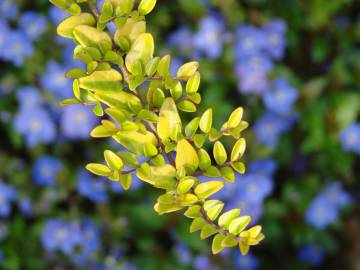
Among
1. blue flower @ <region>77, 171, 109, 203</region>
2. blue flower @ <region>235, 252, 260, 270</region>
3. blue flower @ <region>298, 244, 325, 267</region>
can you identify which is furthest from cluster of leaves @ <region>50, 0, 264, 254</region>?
blue flower @ <region>298, 244, 325, 267</region>

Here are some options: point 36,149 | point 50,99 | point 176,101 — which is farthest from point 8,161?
point 176,101

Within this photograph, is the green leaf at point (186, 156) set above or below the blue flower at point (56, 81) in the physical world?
above

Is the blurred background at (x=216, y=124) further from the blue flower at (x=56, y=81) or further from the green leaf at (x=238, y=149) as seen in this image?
the green leaf at (x=238, y=149)

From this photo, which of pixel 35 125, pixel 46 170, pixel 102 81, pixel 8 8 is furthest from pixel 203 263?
pixel 102 81

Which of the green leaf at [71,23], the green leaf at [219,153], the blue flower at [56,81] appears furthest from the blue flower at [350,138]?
the green leaf at [71,23]

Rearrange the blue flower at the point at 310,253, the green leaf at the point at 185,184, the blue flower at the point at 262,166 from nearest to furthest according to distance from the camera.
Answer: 1. the green leaf at the point at 185,184
2. the blue flower at the point at 262,166
3. the blue flower at the point at 310,253

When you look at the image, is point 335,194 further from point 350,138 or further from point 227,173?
point 227,173

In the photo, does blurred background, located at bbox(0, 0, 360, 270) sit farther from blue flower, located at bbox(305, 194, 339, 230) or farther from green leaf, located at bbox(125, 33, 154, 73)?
green leaf, located at bbox(125, 33, 154, 73)
